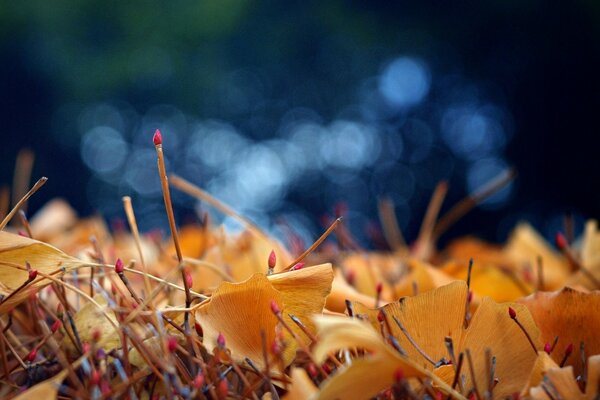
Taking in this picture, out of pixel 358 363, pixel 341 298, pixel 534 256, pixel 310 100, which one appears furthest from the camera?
pixel 310 100

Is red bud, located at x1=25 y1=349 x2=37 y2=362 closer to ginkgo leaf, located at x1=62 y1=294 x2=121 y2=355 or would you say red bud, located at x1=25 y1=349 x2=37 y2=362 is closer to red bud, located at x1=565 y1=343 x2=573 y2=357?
ginkgo leaf, located at x1=62 y1=294 x2=121 y2=355

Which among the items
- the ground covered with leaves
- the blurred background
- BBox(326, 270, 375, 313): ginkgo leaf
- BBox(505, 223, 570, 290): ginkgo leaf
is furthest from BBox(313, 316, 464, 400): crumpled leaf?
the blurred background

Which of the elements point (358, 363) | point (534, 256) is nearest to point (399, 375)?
point (358, 363)

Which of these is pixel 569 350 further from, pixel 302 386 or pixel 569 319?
pixel 302 386

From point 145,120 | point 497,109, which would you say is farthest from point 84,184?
point 497,109

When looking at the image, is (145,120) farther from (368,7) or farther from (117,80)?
(368,7)

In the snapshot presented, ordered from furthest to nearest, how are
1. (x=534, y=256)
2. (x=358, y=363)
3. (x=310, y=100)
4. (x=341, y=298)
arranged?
(x=310, y=100) < (x=534, y=256) < (x=341, y=298) < (x=358, y=363)

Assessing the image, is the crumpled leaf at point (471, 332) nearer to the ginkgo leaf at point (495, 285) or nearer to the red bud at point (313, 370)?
the red bud at point (313, 370)
